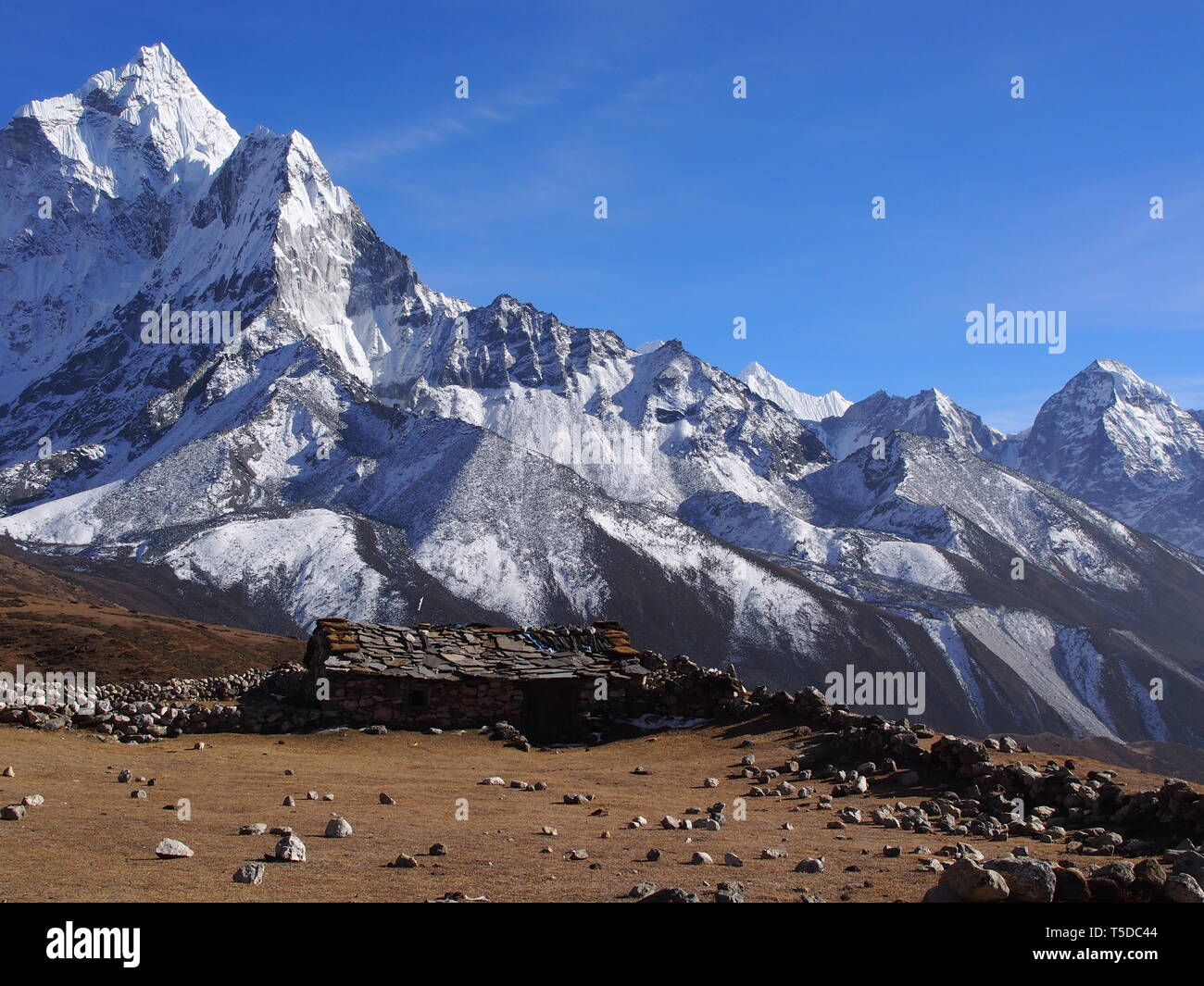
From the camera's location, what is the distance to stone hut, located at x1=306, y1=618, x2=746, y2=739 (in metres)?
29.0

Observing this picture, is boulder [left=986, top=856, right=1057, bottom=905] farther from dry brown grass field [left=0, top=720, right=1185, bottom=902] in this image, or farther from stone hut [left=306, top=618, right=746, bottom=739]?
stone hut [left=306, top=618, right=746, bottom=739]

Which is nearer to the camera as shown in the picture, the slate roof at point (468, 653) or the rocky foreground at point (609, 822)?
the rocky foreground at point (609, 822)

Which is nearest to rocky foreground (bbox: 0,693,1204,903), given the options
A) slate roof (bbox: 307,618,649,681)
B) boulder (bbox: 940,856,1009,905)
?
boulder (bbox: 940,856,1009,905)

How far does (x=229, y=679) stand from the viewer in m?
34.2

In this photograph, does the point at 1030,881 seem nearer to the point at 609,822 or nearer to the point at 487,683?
the point at 609,822

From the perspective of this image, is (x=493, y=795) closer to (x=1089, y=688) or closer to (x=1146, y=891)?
(x=1146, y=891)

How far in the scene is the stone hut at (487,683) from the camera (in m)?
29.0

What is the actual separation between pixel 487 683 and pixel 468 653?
6.43 feet

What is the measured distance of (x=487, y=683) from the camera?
30.0 m

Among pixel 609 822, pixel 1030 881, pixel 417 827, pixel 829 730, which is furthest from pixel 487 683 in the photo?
pixel 1030 881

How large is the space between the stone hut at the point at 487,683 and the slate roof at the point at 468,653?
1.2 inches

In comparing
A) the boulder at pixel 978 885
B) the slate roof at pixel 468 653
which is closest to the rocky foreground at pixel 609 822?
the boulder at pixel 978 885

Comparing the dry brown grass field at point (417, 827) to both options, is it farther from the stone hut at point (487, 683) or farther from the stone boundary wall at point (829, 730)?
the stone hut at point (487, 683)
